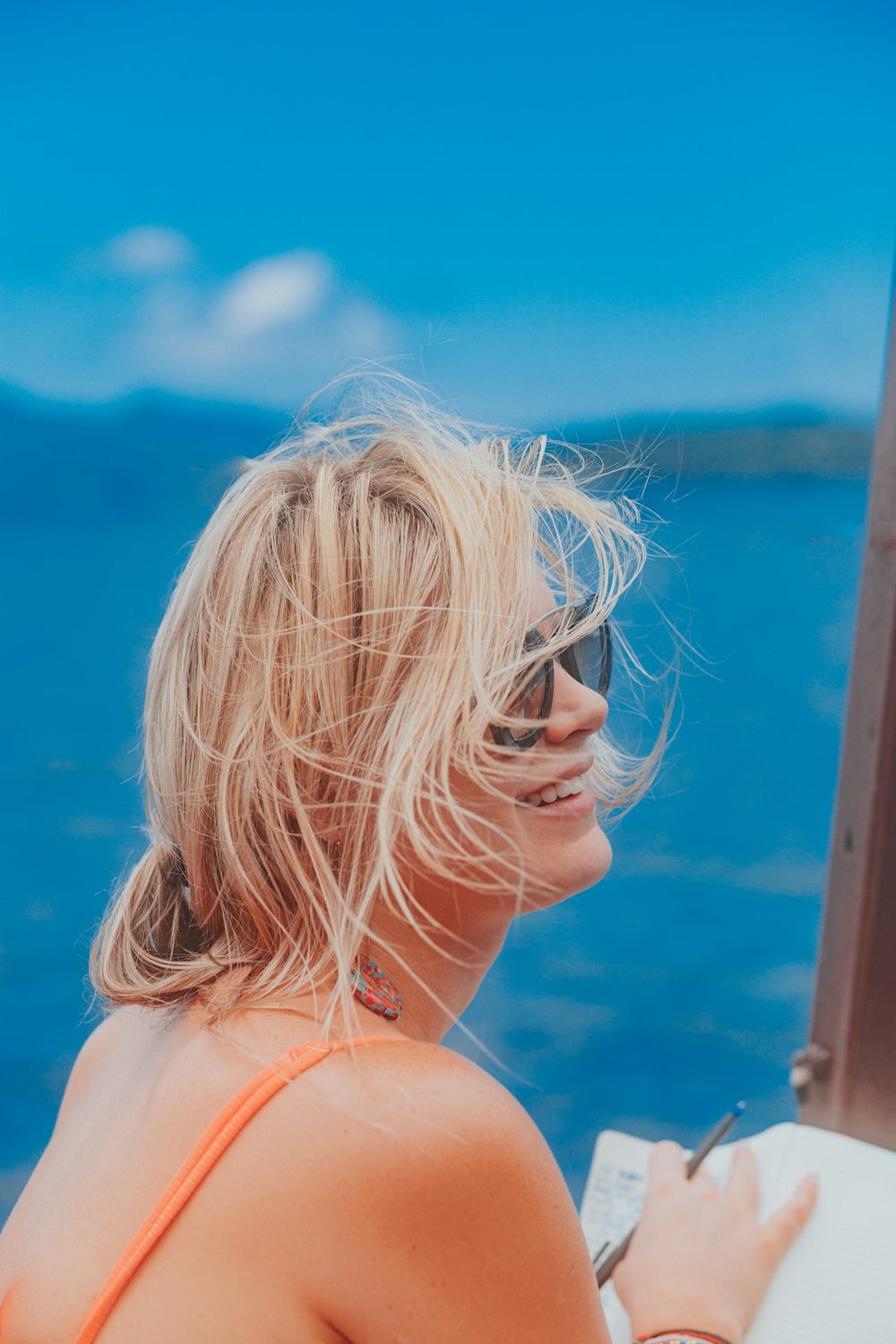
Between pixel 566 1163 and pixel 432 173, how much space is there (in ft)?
5.22

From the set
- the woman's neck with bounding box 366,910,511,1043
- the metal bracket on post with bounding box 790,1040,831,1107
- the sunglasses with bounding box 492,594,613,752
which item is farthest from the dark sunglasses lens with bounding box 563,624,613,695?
the metal bracket on post with bounding box 790,1040,831,1107

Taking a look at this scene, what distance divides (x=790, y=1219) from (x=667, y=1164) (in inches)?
5.9

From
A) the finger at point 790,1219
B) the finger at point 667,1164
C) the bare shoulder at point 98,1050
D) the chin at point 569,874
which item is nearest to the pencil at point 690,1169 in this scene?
the finger at point 667,1164

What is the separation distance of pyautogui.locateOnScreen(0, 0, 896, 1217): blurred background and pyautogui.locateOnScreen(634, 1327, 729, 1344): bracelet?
1.78 ft

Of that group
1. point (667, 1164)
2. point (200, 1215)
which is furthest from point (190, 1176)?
point (667, 1164)

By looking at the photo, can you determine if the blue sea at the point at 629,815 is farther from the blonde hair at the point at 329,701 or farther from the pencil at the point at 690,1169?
the blonde hair at the point at 329,701

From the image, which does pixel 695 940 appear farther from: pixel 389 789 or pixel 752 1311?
pixel 389 789

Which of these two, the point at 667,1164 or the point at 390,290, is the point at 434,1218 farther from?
the point at 390,290

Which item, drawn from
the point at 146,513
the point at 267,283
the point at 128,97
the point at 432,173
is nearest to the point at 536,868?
the point at 146,513

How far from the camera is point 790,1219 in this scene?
117 centimetres

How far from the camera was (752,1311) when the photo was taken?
1.07 metres

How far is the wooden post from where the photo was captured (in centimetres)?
160

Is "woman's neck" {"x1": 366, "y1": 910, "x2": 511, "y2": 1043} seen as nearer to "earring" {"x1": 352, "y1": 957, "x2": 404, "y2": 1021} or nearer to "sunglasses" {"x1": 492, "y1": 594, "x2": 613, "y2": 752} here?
"earring" {"x1": 352, "y1": 957, "x2": 404, "y2": 1021}

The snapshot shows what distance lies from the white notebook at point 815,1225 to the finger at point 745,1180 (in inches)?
1.0
